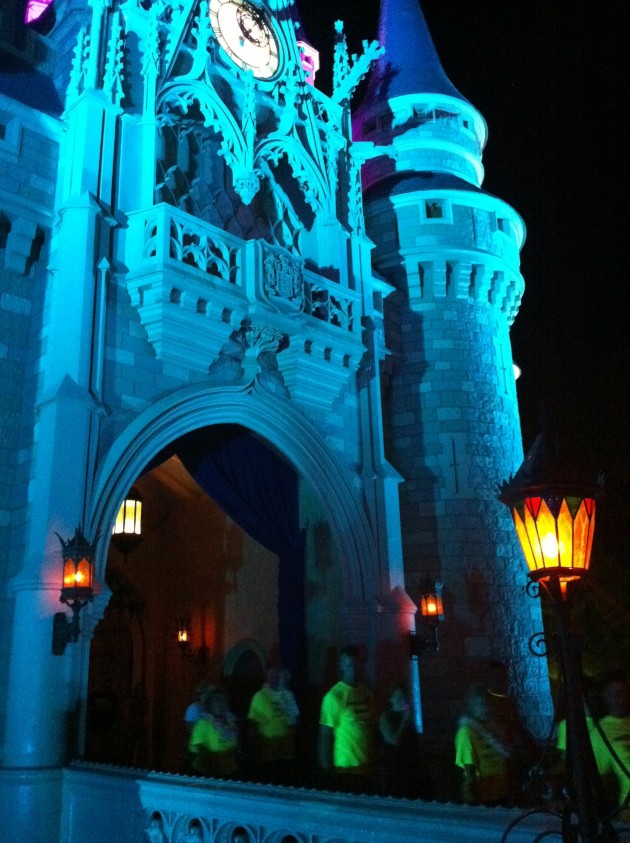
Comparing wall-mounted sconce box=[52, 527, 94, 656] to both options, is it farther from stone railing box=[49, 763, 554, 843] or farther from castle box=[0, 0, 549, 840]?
stone railing box=[49, 763, 554, 843]

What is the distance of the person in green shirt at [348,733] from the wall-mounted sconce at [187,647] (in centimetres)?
877

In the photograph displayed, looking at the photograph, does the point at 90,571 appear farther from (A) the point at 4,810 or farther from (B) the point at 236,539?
(B) the point at 236,539

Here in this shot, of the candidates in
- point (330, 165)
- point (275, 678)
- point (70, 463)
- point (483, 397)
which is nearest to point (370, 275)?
point (330, 165)

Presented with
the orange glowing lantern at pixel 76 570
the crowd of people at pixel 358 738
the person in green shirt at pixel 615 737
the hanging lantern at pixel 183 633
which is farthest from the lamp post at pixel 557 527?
the hanging lantern at pixel 183 633

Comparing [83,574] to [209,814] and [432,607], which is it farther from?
[432,607]

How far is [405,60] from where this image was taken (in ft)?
67.7

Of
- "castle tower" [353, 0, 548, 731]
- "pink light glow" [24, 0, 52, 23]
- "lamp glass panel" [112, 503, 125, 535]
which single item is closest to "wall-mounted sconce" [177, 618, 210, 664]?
"lamp glass panel" [112, 503, 125, 535]

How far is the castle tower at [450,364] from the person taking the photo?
15.3 meters

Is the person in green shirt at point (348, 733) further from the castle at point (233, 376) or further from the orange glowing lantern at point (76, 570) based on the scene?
the orange glowing lantern at point (76, 570)

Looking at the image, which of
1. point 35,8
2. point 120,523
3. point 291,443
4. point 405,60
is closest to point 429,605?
point 291,443

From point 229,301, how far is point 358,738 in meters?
6.97

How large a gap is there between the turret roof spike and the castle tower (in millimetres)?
78

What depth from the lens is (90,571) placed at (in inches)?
380

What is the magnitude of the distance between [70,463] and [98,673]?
28.0 ft
